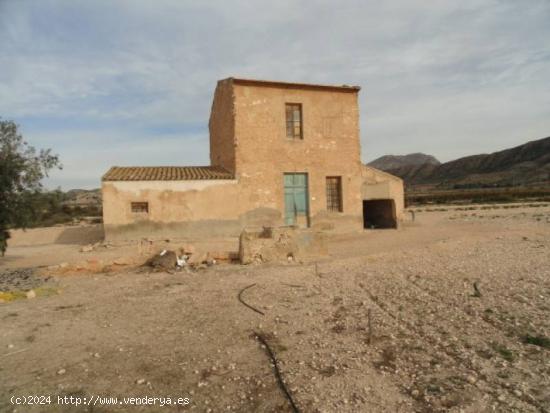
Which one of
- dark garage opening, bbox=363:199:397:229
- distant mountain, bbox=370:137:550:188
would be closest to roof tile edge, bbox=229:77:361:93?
dark garage opening, bbox=363:199:397:229

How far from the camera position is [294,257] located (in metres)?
11.3

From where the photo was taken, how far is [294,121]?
17375 mm

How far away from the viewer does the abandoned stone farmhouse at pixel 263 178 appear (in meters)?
15.5

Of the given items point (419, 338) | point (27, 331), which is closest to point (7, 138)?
point (27, 331)

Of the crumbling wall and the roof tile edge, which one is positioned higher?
the roof tile edge

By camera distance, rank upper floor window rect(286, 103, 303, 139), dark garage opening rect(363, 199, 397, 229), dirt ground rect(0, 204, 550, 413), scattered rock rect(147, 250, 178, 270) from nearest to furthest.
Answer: dirt ground rect(0, 204, 550, 413) < scattered rock rect(147, 250, 178, 270) < upper floor window rect(286, 103, 303, 139) < dark garage opening rect(363, 199, 397, 229)

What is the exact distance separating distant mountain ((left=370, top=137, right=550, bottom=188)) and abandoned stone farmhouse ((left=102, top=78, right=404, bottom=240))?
204 feet

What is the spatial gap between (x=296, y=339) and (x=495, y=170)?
299 ft

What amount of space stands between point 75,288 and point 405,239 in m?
11.2

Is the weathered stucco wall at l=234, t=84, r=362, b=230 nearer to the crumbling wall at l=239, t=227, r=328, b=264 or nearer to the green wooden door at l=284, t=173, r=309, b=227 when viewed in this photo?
the green wooden door at l=284, t=173, r=309, b=227

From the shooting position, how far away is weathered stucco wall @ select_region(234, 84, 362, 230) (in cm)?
1655

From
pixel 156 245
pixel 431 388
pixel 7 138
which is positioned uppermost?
pixel 7 138

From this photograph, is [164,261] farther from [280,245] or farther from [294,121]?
[294,121]

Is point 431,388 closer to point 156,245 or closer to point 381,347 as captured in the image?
point 381,347
